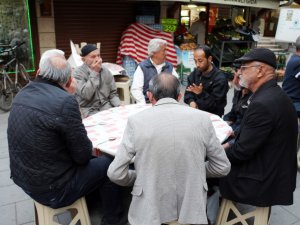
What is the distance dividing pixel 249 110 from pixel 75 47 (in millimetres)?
4930

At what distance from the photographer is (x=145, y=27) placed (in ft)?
25.0

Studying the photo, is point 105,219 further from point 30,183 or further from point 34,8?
point 34,8

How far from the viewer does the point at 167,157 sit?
166 centimetres

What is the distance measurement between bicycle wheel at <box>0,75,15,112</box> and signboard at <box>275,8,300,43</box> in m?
5.97

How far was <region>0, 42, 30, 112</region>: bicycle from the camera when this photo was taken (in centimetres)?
595

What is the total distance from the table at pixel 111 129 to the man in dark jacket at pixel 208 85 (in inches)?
24.4

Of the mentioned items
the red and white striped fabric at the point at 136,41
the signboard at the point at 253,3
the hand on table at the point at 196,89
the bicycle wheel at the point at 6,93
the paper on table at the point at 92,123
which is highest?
the signboard at the point at 253,3

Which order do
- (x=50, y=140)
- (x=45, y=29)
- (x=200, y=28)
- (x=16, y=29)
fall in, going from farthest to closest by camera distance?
(x=200, y=28), (x=45, y=29), (x=16, y=29), (x=50, y=140)

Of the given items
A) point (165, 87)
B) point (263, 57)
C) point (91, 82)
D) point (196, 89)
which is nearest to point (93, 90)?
point (91, 82)

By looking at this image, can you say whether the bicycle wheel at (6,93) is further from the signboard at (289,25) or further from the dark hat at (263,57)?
the signboard at (289,25)

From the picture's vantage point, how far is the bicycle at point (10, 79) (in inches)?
234

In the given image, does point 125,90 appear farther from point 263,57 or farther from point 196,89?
point 263,57

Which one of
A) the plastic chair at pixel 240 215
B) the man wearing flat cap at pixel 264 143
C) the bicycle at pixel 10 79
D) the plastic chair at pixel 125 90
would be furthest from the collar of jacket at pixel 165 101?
the bicycle at pixel 10 79

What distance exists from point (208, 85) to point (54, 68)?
6.99ft
